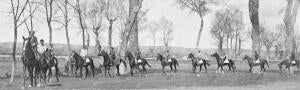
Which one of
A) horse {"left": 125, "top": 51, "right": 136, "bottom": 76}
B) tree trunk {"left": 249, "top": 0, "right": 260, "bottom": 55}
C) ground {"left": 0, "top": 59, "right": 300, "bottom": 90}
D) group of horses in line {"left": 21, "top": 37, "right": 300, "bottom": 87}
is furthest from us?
tree trunk {"left": 249, "top": 0, "right": 260, "bottom": 55}

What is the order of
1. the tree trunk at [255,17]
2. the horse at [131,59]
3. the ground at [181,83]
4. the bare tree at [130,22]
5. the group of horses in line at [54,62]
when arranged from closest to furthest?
1. the group of horses in line at [54,62]
2. the ground at [181,83]
3. the horse at [131,59]
4. the tree trunk at [255,17]
5. the bare tree at [130,22]

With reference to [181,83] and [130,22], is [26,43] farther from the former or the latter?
[130,22]

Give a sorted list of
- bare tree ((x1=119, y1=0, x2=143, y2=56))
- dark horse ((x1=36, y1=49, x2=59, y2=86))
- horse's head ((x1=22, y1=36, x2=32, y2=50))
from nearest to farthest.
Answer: horse's head ((x1=22, y1=36, x2=32, y2=50))
dark horse ((x1=36, y1=49, x2=59, y2=86))
bare tree ((x1=119, y1=0, x2=143, y2=56))

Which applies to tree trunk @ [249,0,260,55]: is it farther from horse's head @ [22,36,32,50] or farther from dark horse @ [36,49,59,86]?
horse's head @ [22,36,32,50]

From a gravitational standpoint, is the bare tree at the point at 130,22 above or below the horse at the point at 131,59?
above

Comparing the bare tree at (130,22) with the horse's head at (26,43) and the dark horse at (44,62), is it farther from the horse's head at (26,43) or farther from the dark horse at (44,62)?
the horse's head at (26,43)

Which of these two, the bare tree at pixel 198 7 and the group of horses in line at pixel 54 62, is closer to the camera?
the group of horses in line at pixel 54 62

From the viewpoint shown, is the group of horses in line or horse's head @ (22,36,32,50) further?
the group of horses in line

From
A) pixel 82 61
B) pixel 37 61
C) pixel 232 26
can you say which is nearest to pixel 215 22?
pixel 232 26

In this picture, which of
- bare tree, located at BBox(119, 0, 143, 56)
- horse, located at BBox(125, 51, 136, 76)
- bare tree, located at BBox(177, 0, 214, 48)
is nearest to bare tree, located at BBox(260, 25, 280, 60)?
bare tree, located at BBox(177, 0, 214, 48)

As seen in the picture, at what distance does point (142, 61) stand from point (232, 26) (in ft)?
182

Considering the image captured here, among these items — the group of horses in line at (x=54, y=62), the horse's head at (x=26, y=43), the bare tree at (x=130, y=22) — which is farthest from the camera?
the bare tree at (x=130, y=22)

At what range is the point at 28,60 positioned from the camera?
71.6 ft

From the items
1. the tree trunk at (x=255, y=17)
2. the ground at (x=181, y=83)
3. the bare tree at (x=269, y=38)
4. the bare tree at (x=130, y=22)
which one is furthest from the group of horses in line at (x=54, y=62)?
the bare tree at (x=269, y=38)
